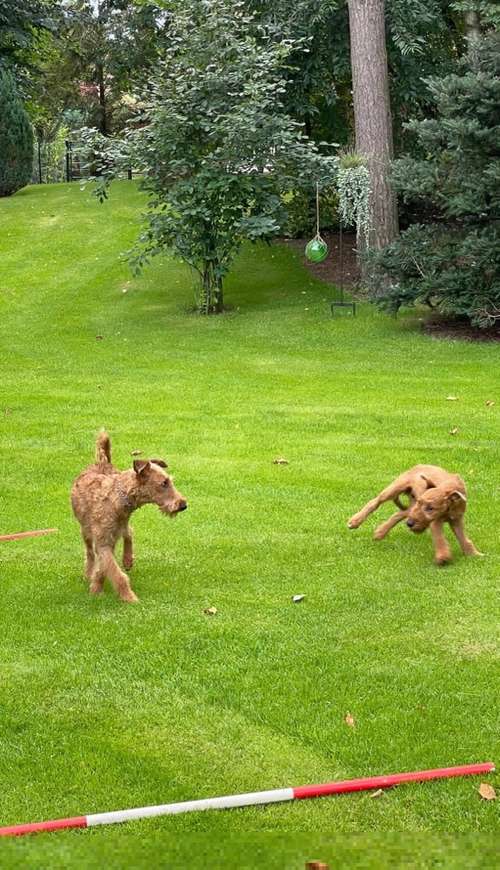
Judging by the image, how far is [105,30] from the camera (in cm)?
3195

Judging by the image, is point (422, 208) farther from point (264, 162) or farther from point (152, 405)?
point (152, 405)

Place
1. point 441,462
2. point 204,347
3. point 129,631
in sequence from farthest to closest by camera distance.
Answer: point 204,347, point 441,462, point 129,631

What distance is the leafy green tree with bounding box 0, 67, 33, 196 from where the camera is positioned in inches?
1199

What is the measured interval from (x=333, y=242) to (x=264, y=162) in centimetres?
707

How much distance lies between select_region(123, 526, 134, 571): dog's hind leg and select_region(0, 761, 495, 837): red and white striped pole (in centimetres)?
272

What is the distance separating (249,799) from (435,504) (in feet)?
9.72

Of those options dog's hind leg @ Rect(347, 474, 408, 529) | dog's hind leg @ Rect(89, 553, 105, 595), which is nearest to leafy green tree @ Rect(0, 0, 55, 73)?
dog's hind leg @ Rect(347, 474, 408, 529)

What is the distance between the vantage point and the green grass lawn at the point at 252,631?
416 centimetres

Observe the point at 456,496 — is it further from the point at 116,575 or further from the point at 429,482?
the point at 116,575

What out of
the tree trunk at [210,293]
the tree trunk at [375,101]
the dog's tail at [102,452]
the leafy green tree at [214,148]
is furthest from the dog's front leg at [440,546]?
the tree trunk at [375,101]

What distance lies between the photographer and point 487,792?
4.29 meters

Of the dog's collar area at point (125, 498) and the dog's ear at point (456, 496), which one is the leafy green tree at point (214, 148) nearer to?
the dog's ear at point (456, 496)

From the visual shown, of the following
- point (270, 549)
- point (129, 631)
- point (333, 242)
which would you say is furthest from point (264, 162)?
point (129, 631)

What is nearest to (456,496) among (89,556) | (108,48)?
(89,556)
